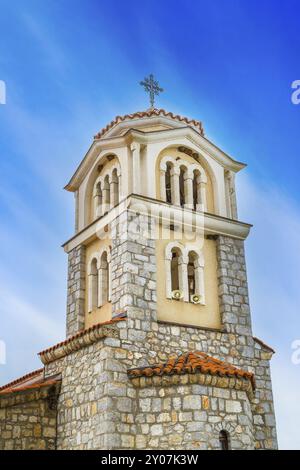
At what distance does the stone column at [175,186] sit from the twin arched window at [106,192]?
1.39 m

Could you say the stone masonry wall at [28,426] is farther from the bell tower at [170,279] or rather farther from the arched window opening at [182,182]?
the arched window opening at [182,182]

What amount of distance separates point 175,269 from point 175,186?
2.09 m

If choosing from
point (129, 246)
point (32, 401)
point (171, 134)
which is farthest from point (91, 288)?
point (171, 134)

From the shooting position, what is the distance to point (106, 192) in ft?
56.4

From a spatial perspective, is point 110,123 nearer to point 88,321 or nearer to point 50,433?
point 88,321

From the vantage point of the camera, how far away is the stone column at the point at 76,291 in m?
16.7

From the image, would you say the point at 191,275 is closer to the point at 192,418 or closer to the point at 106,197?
the point at 106,197

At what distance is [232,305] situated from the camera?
15969 millimetres

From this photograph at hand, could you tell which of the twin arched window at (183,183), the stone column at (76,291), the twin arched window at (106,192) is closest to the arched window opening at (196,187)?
the twin arched window at (183,183)

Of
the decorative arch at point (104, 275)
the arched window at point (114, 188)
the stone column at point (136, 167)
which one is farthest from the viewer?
the arched window at point (114, 188)

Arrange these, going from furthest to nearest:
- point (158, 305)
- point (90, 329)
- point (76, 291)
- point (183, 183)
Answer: point (183, 183) → point (76, 291) → point (158, 305) → point (90, 329)

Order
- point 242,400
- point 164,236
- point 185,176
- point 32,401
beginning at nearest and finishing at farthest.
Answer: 1. point 242,400
2. point 32,401
3. point 164,236
4. point 185,176

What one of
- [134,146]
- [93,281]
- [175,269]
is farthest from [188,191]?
[93,281]

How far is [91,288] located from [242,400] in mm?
5260
